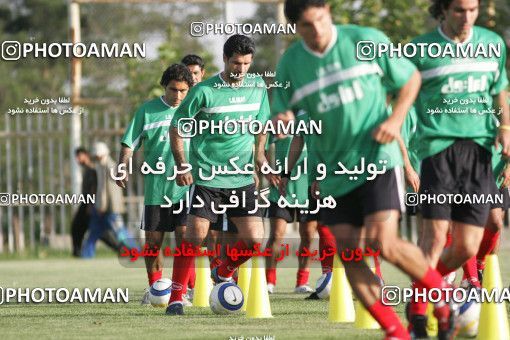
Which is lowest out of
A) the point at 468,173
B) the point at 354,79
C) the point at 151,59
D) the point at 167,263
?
the point at 167,263

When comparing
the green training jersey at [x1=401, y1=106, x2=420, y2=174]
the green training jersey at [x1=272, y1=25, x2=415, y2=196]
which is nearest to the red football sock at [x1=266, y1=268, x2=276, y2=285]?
the green training jersey at [x1=401, y1=106, x2=420, y2=174]

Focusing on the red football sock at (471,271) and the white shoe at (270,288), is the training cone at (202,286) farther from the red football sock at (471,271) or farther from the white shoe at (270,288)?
the red football sock at (471,271)

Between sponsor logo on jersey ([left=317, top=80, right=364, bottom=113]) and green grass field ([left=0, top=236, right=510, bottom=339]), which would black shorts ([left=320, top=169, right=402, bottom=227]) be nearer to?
sponsor logo on jersey ([left=317, top=80, right=364, bottom=113])

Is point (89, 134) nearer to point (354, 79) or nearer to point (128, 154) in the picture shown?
point (128, 154)

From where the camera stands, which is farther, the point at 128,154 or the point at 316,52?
the point at 128,154

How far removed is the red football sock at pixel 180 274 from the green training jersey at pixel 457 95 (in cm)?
335

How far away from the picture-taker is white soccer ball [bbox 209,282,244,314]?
11.1m

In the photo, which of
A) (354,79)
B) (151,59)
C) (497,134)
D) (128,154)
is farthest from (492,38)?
(151,59)

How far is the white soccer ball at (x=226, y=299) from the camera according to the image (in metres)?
11.1

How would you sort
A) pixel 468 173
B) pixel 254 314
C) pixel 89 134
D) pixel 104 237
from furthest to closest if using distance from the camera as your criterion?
pixel 89 134
pixel 104 237
pixel 254 314
pixel 468 173

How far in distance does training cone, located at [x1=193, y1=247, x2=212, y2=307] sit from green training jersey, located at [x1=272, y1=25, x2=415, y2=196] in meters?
4.73

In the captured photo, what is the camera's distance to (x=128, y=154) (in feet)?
42.0

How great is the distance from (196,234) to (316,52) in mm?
3855

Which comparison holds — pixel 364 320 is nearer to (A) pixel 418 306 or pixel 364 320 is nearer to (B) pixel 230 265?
(A) pixel 418 306
